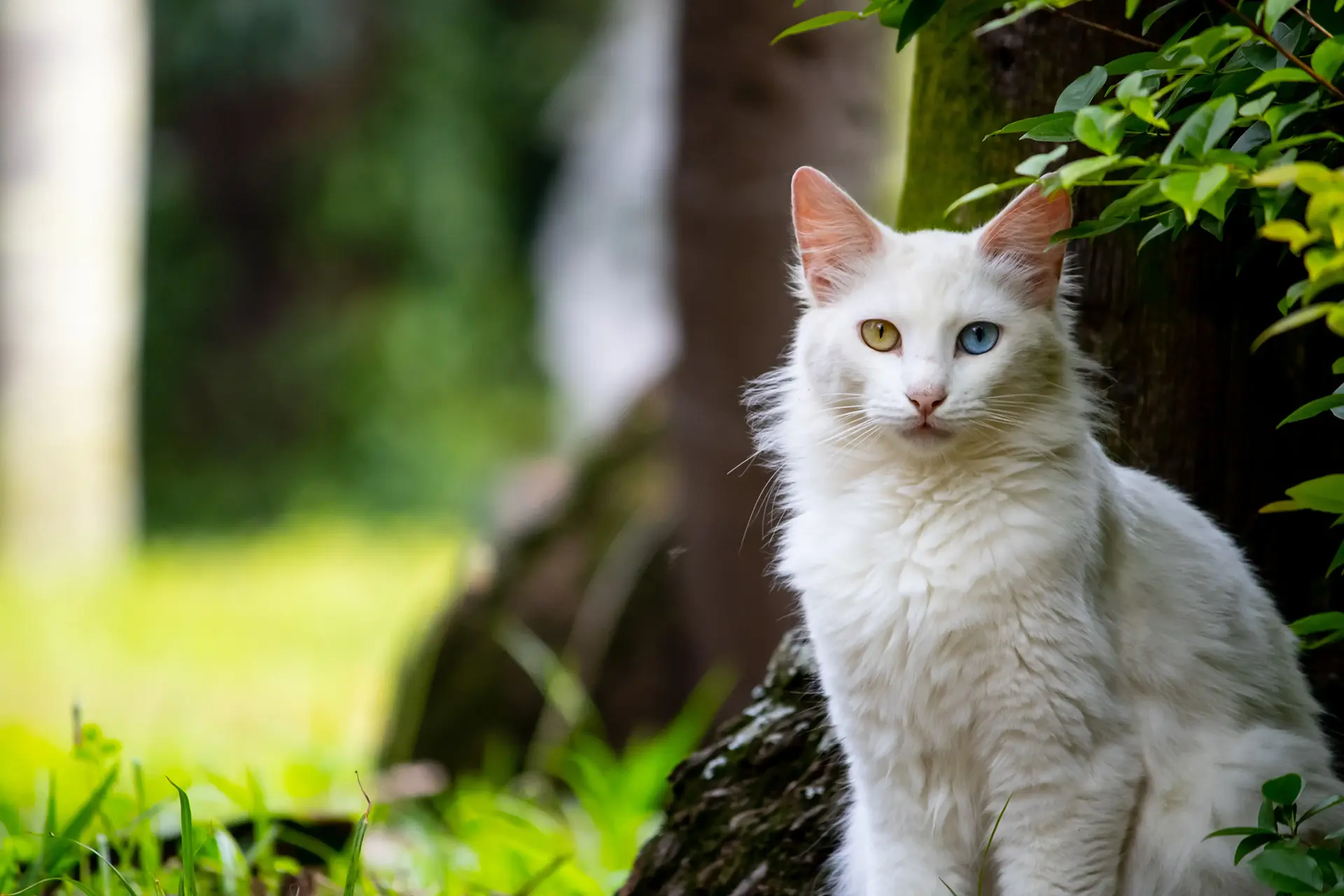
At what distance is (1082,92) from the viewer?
1.42m

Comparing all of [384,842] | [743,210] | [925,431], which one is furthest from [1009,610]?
[743,210]

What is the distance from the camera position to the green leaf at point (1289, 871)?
131 cm

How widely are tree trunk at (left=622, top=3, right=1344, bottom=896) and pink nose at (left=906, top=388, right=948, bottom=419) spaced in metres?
0.52

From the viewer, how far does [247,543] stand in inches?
339

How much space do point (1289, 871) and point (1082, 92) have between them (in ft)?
2.85

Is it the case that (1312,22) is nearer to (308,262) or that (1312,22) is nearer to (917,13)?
(917,13)

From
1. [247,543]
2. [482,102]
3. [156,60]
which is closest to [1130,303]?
[247,543]

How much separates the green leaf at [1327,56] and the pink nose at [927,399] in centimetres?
61

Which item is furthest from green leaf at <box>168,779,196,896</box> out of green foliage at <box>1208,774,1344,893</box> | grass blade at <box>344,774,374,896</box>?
green foliage at <box>1208,774,1344,893</box>

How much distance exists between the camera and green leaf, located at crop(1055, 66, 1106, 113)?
141 cm

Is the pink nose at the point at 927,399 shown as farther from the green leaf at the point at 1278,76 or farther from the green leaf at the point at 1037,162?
the green leaf at the point at 1278,76

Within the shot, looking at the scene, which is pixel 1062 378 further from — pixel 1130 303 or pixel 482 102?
pixel 482 102

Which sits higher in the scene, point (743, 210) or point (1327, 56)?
point (1327, 56)

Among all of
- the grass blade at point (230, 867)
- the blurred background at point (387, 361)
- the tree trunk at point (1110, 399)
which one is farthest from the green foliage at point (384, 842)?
the blurred background at point (387, 361)
